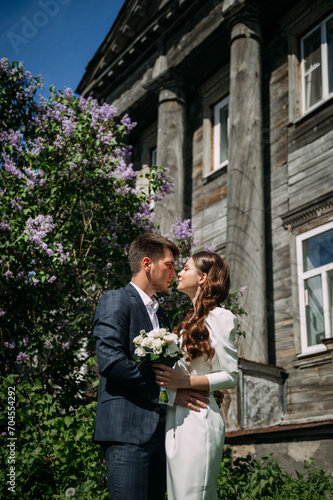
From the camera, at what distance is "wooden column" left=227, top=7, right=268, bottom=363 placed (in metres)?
8.62

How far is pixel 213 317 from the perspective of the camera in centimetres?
335

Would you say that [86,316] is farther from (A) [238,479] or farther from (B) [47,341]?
(A) [238,479]

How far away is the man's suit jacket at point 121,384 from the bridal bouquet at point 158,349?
0.20ft

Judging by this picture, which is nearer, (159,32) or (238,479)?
(238,479)

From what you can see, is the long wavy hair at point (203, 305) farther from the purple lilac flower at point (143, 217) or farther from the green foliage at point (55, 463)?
the purple lilac flower at point (143, 217)

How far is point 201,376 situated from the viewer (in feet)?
10.3

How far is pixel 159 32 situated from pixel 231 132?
14.7 feet

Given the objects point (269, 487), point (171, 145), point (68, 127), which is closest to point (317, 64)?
point (171, 145)

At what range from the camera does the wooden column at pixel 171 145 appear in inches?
450

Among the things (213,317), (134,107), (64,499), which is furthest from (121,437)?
(134,107)

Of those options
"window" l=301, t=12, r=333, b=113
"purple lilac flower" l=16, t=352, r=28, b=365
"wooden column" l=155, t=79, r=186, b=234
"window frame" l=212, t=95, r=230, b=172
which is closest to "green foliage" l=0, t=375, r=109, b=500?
"purple lilac flower" l=16, t=352, r=28, b=365

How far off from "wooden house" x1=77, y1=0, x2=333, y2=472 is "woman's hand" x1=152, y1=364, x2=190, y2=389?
3.45 m

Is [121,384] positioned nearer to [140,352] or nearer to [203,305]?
[140,352]

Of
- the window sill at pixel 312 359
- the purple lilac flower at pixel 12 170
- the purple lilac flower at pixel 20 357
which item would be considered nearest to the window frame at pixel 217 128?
the window sill at pixel 312 359
